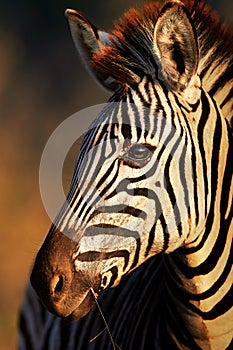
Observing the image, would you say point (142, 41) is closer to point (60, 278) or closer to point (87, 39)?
point (87, 39)

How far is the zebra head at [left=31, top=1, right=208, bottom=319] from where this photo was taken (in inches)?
108

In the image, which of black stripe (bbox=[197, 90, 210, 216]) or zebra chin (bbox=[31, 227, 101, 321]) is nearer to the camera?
zebra chin (bbox=[31, 227, 101, 321])

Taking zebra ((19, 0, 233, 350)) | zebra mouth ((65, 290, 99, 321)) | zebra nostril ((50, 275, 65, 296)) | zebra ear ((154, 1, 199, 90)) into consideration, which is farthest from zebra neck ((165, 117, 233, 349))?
zebra nostril ((50, 275, 65, 296))

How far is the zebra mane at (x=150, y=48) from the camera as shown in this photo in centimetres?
296

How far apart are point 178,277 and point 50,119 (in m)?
6.50

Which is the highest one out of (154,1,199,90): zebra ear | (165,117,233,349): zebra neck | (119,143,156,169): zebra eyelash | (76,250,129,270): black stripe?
(154,1,199,90): zebra ear

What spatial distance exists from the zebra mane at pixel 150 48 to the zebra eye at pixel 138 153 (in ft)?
0.93

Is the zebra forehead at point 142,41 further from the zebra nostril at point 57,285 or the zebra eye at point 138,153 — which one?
the zebra nostril at point 57,285

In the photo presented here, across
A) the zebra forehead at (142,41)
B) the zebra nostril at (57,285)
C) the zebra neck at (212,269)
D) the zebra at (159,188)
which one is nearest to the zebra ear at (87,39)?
the zebra at (159,188)

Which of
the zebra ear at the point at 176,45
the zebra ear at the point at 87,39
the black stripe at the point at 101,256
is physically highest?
the zebra ear at the point at 87,39

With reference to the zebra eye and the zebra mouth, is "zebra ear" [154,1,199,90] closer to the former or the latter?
the zebra eye

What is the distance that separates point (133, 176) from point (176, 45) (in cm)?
48

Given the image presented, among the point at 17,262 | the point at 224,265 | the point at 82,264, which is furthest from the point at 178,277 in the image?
the point at 17,262

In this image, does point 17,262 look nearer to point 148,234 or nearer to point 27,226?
point 27,226
